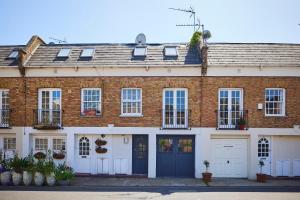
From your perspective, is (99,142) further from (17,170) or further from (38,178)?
(17,170)

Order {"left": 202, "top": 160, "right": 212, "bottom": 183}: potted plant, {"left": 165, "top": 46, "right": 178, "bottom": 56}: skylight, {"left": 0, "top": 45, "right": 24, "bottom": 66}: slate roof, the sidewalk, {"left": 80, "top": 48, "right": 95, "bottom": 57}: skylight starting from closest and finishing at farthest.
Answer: the sidewalk
{"left": 202, "top": 160, "right": 212, "bottom": 183}: potted plant
{"left": 165, "top": 46, "right": 178, "bottom": 56}: skylight
{"left": 0, "top": 45, "right": 24, "bottom": 66}: slate roof
{"left": 80, "top": 48, "right": 95, "bottom": 57}: skylight

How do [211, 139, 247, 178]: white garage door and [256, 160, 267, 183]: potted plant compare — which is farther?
[211, 139, 247, 178]: white garage door

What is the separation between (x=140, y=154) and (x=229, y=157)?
5.46 meters

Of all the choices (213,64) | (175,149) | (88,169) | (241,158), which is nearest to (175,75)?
(213,64)

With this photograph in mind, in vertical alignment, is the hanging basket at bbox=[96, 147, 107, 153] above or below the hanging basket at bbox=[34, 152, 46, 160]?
above

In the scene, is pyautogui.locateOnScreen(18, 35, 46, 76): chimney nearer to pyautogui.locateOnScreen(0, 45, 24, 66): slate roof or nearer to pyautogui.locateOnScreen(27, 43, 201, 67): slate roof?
pyautogui.locateOnScreen(27, 43, 201, 67): slate roof

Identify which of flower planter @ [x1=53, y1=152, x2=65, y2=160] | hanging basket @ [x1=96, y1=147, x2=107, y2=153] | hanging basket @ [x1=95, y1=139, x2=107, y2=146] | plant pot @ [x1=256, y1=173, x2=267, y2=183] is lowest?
plant pot @ [x1=256, y1=173, x2=267, y2=183]

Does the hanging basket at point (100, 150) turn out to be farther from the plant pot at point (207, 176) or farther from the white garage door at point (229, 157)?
the white garage door at point (229, 157)

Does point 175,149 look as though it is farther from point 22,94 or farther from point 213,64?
point 22,94

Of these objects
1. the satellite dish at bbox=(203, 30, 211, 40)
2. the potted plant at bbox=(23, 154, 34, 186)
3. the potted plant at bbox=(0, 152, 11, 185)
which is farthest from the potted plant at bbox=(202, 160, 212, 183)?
the potted plant at bbox=(0, 152, 11, 185)

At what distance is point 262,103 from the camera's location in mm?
20312

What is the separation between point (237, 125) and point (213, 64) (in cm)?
389

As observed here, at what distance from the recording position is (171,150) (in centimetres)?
2084

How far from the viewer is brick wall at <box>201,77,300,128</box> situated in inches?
797
